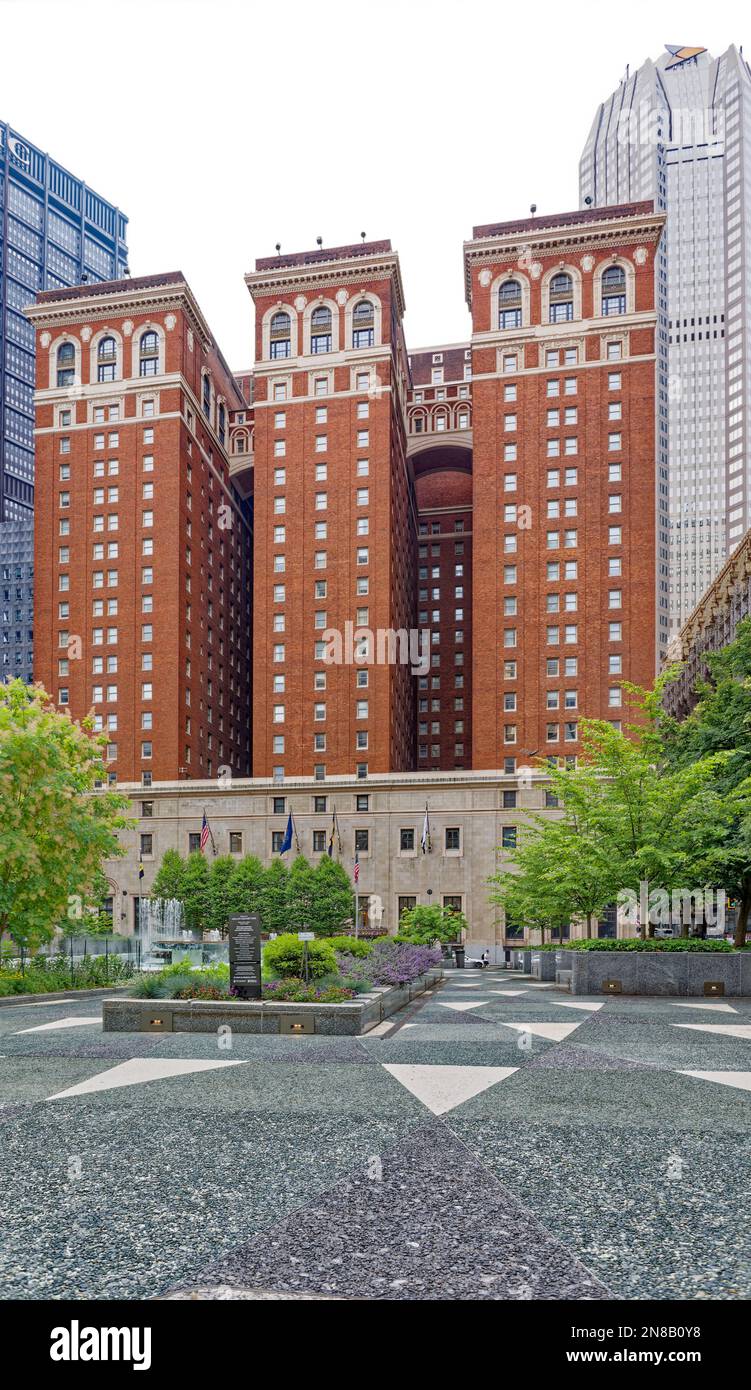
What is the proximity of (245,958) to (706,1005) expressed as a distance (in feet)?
36.6

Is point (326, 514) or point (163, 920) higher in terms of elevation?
point (326, 514)

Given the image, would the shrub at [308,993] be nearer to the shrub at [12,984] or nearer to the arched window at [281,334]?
the shrub at [12,984]

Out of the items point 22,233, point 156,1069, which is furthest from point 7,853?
point 22,233

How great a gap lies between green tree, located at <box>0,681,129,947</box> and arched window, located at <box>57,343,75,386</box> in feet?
237

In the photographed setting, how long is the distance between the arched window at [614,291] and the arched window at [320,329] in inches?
953

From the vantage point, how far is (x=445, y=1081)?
44.2 feet

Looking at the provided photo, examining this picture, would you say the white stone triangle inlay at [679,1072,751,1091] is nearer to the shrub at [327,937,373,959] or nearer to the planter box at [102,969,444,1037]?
the planter box at [102,969,444,1037]

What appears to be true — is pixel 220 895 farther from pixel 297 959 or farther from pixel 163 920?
pixel 297 959

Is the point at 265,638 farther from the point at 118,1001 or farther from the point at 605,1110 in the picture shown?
the point at 605,1110

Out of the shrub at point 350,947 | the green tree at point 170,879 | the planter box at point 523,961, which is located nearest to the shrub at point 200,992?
the shrub at point 350,947

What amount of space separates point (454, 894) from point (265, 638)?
27.7 metres

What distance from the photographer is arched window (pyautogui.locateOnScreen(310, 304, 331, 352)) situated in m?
93.7

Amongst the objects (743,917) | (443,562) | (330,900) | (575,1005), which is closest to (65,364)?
(443,562)

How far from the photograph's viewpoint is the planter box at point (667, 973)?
26297 mm
